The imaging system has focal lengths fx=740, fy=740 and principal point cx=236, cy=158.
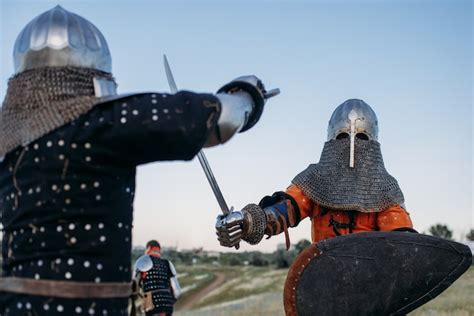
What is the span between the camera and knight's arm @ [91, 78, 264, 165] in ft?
7.75

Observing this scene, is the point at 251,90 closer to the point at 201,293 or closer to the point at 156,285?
the point at 156,285

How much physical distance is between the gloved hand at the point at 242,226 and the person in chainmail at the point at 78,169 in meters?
2.12

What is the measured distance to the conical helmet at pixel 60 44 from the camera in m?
2.60

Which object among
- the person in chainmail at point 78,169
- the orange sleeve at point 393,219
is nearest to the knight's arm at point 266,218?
the orange sleeve at point 393,219

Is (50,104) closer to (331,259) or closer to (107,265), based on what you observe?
(107,265)

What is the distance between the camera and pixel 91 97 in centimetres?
248

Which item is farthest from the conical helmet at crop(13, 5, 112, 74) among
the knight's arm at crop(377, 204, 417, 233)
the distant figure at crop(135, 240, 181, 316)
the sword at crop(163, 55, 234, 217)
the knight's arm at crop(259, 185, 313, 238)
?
the distant figure at crop(135, 240, 181, 316)

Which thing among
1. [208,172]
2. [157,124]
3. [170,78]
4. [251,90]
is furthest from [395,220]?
[157,124]

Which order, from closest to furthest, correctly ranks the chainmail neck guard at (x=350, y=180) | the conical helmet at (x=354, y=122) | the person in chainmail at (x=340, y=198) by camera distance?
the person in chainmail at (x=340, y=198) → the chainmail neck guard at (x=350, y=180) → the conical helmet at (x=354, y=122)

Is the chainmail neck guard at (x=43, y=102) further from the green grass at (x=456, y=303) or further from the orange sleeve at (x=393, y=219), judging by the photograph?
the green grass at (x=456, y=303)

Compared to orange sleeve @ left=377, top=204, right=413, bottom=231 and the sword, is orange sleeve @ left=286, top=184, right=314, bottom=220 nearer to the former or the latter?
orange sleeve @ left=377, top=204, right=413, bottom=231

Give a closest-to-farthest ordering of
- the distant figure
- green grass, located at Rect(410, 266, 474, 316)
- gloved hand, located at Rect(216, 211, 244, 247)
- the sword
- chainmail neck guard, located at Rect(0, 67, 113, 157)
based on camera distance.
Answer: chainmail neck guard, located at Rect(0, 67, 113, 157) → the sword → gloved hand, located at Rect(216, 211, 244, 247) → green grass, located at Rect(410, 266, 474, 316) → the distant figure

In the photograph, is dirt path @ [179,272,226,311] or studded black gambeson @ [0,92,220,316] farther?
dirt path @ [179,272,226,311]

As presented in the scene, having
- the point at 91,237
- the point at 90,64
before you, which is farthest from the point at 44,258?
the point at 90,64
